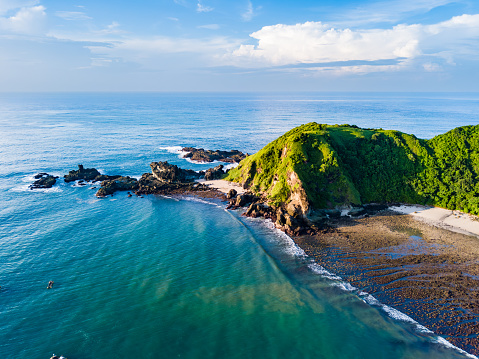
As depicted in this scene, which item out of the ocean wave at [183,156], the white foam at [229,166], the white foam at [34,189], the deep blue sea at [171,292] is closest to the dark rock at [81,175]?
the white foam at [34,189]

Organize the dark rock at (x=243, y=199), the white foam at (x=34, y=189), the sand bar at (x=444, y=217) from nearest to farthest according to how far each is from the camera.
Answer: the sand bar at (x=444, y=217), the dark rock at (x=243, y=199), the white foam at (x=34, y=189)

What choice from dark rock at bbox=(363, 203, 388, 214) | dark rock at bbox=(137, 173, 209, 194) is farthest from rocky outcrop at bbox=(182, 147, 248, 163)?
dark rock at bbox=(363, 203, 388, 214)

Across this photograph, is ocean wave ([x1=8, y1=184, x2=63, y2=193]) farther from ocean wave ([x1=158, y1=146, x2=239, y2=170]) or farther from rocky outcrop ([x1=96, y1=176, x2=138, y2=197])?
ocean wave ([x1=158, y1=146, x2=239, y2=170])

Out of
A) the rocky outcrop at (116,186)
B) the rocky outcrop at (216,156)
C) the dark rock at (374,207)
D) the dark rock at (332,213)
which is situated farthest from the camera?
the rocky outcrop at (216,156)

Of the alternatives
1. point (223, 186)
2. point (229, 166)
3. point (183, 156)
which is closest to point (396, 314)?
point (223, 186)

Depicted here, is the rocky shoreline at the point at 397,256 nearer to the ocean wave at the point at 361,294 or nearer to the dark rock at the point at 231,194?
the dark rock at the point at 231,194

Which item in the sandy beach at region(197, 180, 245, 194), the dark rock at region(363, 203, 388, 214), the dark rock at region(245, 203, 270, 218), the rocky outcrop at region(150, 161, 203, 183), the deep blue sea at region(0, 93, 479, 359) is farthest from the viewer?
the rocky outcrop at region(150, 161, 203, 183)

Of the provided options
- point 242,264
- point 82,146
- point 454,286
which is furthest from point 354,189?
point 82,146
